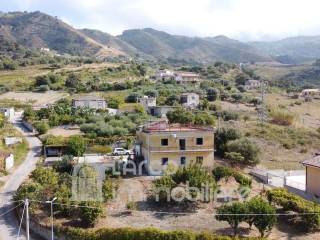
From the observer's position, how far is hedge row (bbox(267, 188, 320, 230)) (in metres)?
23.6

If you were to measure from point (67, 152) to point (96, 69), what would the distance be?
67345 mm

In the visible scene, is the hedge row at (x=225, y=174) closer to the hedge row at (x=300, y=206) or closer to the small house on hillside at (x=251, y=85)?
the hedge row at (x=300, y=206)

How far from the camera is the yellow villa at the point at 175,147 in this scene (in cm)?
3381

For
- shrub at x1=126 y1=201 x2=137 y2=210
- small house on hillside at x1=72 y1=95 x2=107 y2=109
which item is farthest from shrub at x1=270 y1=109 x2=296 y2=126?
shrub at x1=126 y1=201 x2=137 y2=210

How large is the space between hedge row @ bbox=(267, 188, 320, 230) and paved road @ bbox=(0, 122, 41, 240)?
13499mm

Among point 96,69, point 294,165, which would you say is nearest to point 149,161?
point 294,165

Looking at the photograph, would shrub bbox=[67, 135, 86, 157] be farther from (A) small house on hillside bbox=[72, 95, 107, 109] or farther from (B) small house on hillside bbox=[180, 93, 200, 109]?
(B) small house on hillside bbox=[180, 93, 200, 109]

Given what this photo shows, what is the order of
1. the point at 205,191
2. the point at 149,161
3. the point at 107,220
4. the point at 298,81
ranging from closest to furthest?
the point at 107,220 < the point at 205,191 < the point at 149,161 < the point at 298,81

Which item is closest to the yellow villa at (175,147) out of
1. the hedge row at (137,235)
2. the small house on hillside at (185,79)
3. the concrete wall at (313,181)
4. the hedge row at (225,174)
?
the hedge row at (225,174)

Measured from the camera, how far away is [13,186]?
1252 inches

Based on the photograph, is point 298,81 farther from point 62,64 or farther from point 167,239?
point 167,239

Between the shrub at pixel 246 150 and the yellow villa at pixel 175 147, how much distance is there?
13.7 feet

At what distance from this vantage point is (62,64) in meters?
111

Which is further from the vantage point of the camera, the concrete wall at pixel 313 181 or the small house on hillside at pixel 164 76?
the small house on hillside at pixel 164 76
